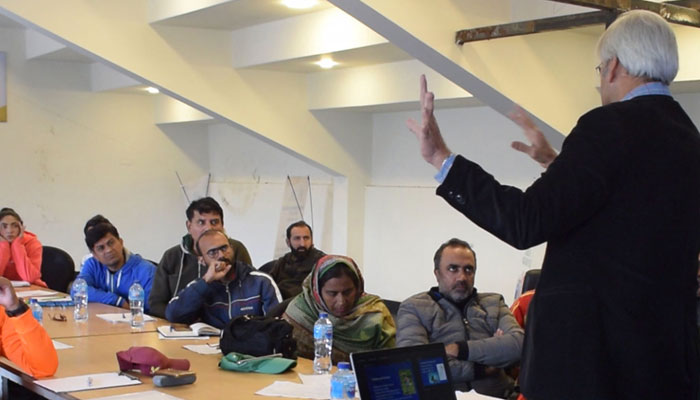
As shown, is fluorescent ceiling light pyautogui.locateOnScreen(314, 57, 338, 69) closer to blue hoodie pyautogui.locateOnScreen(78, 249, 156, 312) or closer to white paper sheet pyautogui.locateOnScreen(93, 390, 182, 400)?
blue hoodie pyautogui.locateOnScreen(78, 249, 156, 312)

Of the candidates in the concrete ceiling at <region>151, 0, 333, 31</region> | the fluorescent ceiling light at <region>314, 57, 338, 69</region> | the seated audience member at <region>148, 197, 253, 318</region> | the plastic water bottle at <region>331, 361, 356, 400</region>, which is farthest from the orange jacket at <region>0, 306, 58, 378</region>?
the fluorescent ceiling light at <region>314, 57, 338, 69</region>

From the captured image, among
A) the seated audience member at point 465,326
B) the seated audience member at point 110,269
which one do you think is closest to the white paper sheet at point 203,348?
the seated audience member at point 465,326

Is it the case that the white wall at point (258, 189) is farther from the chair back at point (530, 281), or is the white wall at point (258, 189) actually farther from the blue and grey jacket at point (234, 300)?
the blue and grey jacket at point (234, 300)

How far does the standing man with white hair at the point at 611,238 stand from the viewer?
1.53 meters

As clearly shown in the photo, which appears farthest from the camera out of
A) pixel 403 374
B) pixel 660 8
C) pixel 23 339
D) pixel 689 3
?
pixel 689 3

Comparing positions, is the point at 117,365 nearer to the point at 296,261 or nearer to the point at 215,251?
the point at 215,251

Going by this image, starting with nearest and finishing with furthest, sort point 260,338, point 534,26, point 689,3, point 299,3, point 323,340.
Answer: point 260,338 → point 323,340 → point 689,3 → point 534,26 → point 299,3

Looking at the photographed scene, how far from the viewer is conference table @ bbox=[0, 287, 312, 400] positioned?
2836mm

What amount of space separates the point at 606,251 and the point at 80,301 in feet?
12.3

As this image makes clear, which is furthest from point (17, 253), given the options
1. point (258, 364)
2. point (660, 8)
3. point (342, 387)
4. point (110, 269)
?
point (660, 8)

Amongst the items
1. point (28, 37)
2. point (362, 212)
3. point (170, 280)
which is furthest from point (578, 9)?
point (28, 37)

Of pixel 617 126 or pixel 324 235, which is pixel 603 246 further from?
pixel 324 235

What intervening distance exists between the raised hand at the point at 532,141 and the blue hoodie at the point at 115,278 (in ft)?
12.9

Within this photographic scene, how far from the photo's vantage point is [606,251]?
1.56 m
